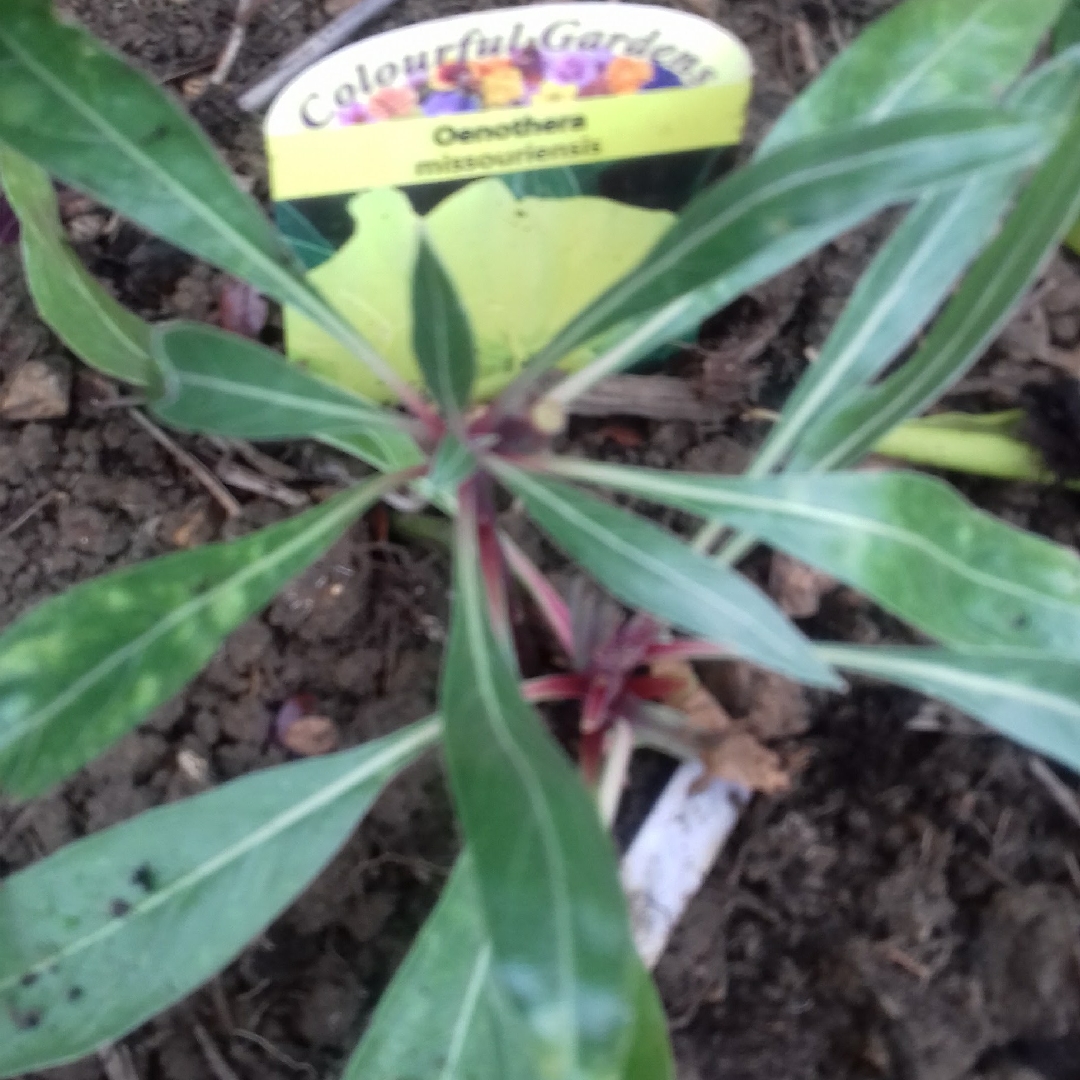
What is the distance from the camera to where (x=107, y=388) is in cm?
86

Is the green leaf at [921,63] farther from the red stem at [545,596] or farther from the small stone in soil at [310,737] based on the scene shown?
the small stone in soil at [310,737]

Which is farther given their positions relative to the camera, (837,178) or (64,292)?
(64,292)

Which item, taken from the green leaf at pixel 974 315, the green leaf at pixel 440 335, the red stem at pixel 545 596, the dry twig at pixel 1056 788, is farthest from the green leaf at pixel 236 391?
the dry twig at pixel 1056 788

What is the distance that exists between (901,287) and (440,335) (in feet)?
0.98

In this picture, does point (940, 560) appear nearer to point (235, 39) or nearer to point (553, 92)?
point (553, 92)

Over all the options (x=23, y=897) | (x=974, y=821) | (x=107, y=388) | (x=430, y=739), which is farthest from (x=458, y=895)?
(x=107, y=388)

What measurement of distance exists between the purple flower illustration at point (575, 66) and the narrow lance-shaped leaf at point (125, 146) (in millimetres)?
300

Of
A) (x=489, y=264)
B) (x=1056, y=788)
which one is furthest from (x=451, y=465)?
(x=1056, y=788)

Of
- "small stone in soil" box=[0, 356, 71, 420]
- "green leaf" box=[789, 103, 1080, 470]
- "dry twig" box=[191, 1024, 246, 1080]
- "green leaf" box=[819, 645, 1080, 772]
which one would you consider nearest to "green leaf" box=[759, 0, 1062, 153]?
"green leaf" box=[789, 103, 1080, 470]

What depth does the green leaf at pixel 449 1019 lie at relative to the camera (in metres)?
0.59

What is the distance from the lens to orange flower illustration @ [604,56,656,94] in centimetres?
80

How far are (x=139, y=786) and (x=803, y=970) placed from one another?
1.61ft

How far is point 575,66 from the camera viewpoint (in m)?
0.81

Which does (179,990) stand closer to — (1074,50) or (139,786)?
(139,786)
